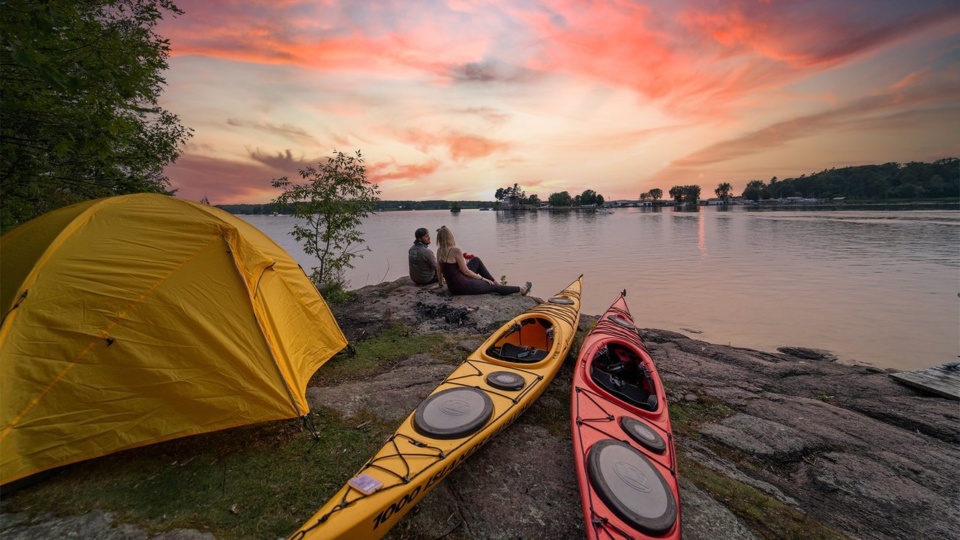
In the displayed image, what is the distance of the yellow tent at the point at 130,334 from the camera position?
3453mm

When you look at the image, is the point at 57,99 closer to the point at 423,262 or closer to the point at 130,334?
the point at 130,334

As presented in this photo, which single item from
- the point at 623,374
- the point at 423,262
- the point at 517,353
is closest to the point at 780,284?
the point at 623,374

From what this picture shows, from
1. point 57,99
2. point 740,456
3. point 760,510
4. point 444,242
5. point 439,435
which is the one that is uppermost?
point 57,99

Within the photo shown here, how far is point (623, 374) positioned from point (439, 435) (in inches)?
152

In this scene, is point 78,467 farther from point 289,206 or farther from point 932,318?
point 932,318

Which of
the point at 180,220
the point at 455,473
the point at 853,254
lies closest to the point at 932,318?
the point at 853,254

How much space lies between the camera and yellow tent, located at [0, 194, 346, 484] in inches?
136

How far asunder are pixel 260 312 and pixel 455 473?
3049mm

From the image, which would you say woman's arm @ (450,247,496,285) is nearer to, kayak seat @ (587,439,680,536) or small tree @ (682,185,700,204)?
kayak seat @ (587,439,680,536)

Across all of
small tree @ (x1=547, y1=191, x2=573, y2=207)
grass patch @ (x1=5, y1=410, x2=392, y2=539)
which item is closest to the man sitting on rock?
grass patch @ (x1=5, y1=410, x2=392, y2=539)

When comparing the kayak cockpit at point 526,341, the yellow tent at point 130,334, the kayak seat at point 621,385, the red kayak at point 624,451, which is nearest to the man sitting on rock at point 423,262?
the kayak cockpit at point 526,341

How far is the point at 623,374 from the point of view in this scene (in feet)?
20.8

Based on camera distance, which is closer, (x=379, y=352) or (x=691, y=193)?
(x=379, y=352)

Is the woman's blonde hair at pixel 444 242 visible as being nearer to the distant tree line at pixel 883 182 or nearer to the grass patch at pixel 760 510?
the grass patch at pixel 760 510
